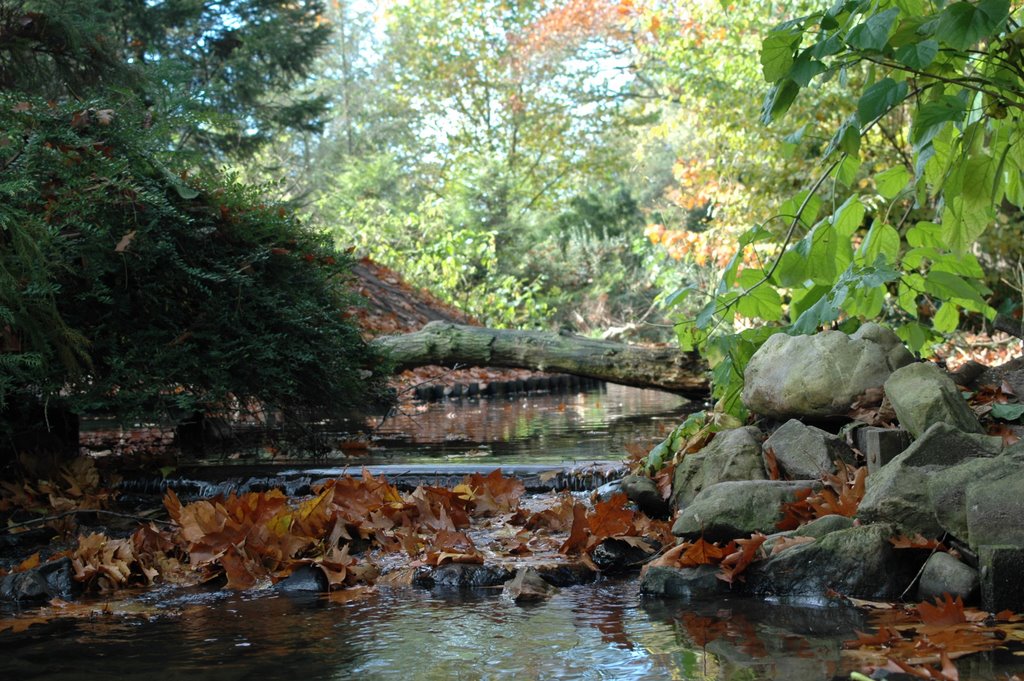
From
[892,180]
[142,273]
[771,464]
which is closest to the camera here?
[892,180]

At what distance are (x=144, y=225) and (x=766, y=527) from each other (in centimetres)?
400

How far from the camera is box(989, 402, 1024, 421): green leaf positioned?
4250 mm

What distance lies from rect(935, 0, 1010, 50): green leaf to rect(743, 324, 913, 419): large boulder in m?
2.21

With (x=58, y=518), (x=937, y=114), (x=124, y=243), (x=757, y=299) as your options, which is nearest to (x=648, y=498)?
(x=757, y=299)

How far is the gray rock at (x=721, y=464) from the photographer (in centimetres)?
454

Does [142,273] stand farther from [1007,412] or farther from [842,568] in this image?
[1007,412]

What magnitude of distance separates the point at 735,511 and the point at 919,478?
0.71 meters

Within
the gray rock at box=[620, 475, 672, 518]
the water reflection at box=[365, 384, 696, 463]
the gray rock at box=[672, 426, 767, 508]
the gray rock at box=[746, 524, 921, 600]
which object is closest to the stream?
the gray rock at box=[746, 524, 921, 600]

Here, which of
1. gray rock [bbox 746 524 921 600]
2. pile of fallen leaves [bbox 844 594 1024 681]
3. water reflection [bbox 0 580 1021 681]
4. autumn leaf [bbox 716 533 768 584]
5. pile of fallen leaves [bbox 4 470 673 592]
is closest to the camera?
pile of fallen leaves [bbox 844 594 1024 681]

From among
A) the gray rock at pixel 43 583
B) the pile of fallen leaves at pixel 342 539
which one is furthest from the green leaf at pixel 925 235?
the gray rock at pixel 43 583

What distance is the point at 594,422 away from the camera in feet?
29.7

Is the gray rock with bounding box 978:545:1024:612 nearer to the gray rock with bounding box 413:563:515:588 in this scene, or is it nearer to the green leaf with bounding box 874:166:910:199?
the gray rock with bounding box 413:563:515:588

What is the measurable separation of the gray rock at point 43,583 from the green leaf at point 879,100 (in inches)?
131

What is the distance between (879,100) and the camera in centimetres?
307
